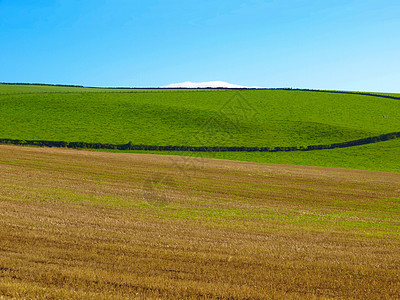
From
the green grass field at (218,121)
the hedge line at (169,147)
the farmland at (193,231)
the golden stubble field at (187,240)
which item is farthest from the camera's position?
the green grass field at (218,121)

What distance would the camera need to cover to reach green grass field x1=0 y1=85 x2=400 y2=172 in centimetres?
5403

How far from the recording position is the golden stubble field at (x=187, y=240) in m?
8.25

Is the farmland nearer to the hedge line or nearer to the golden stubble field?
the golden stubble field

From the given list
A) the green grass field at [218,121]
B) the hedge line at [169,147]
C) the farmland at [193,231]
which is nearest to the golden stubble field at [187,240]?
the farmland at [193,231]

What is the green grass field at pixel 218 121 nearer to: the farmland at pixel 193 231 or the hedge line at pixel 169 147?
the hedge line at pixel 169 147

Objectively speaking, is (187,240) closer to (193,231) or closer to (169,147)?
(193,231)

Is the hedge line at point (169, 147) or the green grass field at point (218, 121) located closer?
the hedge line at point (169, 147)

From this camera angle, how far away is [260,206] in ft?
67.6

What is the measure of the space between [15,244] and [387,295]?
32.3 ft

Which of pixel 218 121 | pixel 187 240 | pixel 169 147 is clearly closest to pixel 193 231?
pixel 187 240

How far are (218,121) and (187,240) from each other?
61.5m

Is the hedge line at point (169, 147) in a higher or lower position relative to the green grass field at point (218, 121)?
lower

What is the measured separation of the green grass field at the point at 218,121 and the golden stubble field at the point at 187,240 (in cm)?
2855

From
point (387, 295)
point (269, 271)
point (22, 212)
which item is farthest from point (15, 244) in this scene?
point (387, 295)
